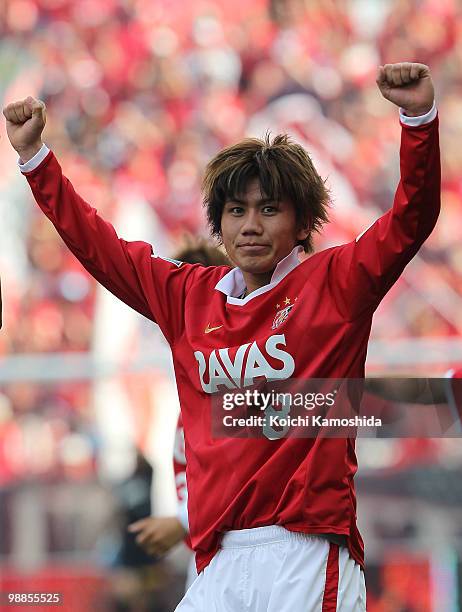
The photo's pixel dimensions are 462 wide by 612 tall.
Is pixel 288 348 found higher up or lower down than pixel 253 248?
lower down

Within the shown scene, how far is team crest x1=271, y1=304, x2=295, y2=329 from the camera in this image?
188 cm

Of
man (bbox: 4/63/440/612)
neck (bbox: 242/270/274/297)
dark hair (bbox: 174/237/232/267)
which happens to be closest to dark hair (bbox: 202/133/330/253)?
man (bbox: 4/63/440/612)

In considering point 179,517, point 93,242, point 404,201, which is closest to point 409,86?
point 404,201

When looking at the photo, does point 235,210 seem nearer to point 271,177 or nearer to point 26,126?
point 271,177

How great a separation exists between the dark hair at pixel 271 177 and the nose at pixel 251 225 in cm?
4

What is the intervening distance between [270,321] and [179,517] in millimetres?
925

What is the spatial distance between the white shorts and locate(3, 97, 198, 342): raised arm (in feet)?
1.32

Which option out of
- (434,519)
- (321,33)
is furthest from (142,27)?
(434,519)

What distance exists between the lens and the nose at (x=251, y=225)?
191 cm

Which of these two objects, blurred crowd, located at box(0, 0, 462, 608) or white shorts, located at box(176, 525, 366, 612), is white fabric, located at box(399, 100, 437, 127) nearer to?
white shorts, located at box(176, 525, 366, 612)

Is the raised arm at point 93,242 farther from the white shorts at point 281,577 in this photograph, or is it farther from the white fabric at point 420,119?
the white fabric at point 420,119

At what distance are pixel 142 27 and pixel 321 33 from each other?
901 mm

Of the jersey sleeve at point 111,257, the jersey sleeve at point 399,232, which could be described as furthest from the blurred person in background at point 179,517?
the jersey sleeve at point 399,232

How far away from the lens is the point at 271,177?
193 centimetres
